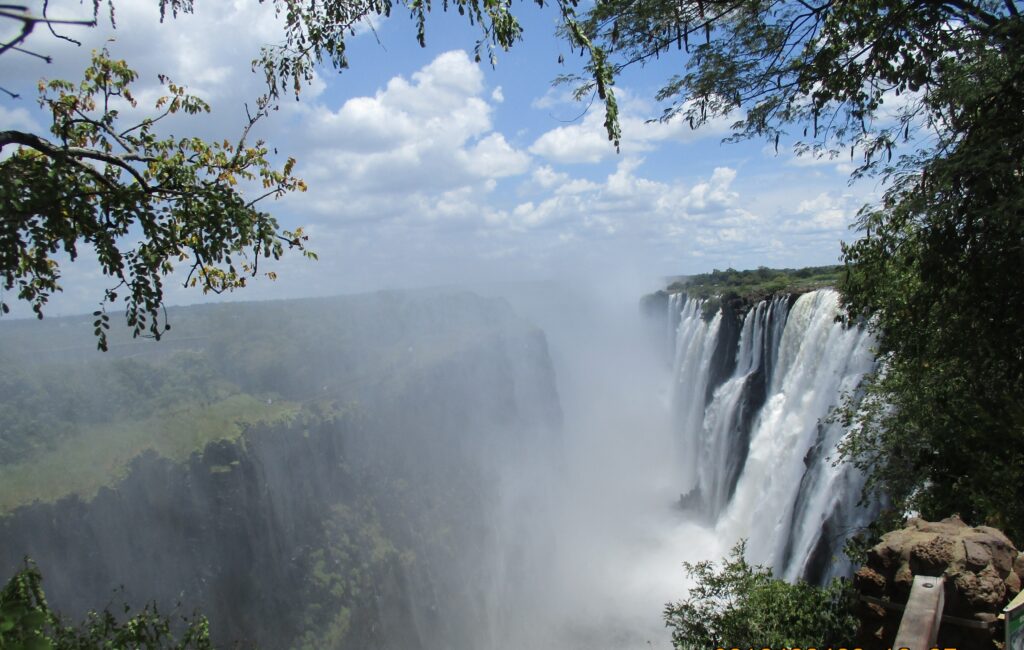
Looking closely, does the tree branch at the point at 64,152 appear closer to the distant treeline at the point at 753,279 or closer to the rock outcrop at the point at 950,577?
the rock outcrop at the point at 950,577

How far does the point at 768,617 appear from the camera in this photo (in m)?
6.90

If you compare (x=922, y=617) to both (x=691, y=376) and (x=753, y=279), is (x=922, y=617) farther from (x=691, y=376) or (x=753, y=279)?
(x=753, y=279)

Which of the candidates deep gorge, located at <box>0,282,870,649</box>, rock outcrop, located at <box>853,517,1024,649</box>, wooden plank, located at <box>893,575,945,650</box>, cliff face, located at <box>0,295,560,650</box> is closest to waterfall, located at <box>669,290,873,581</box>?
deep gorge, located at <box>0,282,870,649</box>

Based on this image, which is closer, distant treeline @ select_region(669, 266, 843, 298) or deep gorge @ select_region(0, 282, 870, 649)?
deep gorge @ select_region(0, 282, 870, 649)

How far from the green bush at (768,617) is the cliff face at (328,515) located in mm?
22131

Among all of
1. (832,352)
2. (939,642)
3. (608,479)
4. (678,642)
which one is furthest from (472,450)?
(939,642)

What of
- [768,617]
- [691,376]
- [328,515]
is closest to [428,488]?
[328,515]

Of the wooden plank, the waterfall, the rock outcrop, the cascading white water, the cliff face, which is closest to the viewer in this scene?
the wooden plank

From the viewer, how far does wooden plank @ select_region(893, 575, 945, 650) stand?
11.1 feet

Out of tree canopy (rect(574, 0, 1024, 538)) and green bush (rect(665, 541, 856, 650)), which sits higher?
tree canopy (rect(574, 0, 1024, 538))

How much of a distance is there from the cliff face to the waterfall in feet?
44.8

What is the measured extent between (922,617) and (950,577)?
0.82m

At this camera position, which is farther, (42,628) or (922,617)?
(922,617)

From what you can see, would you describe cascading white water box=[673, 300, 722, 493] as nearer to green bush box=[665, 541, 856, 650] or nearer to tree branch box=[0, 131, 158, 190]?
green bush box=[665, 541, 856, 650]
